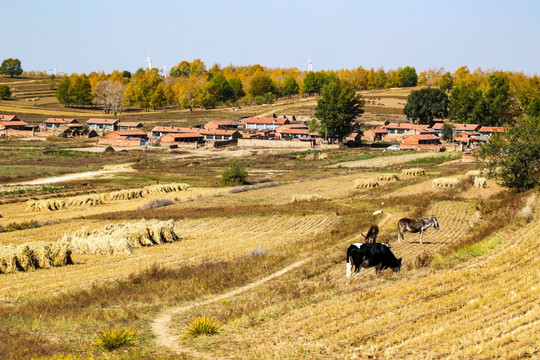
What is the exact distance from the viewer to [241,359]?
1517 centimetres

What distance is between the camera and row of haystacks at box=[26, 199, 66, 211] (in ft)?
192

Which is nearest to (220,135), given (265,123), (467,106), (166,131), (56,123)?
(166,131)

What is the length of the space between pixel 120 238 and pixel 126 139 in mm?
110340

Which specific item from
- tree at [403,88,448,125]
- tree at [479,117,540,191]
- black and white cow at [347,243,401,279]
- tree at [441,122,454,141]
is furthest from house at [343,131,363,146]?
black and white cow at [347,243,401,279]

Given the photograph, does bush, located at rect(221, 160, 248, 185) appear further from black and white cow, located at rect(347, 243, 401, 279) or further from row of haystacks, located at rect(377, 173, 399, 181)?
black and white cow, located at rect(347, 243, 401, 279)

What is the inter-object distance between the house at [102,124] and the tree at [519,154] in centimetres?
12929

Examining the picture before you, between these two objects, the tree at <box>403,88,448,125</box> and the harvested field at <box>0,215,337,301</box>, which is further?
the tree at <box>403,88,448,125</box>

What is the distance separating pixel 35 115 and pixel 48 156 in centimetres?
7453

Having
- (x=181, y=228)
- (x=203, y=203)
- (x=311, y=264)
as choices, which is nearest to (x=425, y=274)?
(x=311, y=264)

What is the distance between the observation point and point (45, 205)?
5897 cm

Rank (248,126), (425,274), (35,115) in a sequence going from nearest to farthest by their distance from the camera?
(425,274)
(248,126)
(35,115)

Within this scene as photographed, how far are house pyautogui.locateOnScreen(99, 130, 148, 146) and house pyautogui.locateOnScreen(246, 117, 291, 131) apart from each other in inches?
1227

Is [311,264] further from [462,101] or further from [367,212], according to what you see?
[462,101]

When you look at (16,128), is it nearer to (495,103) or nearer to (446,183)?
(495,103)
